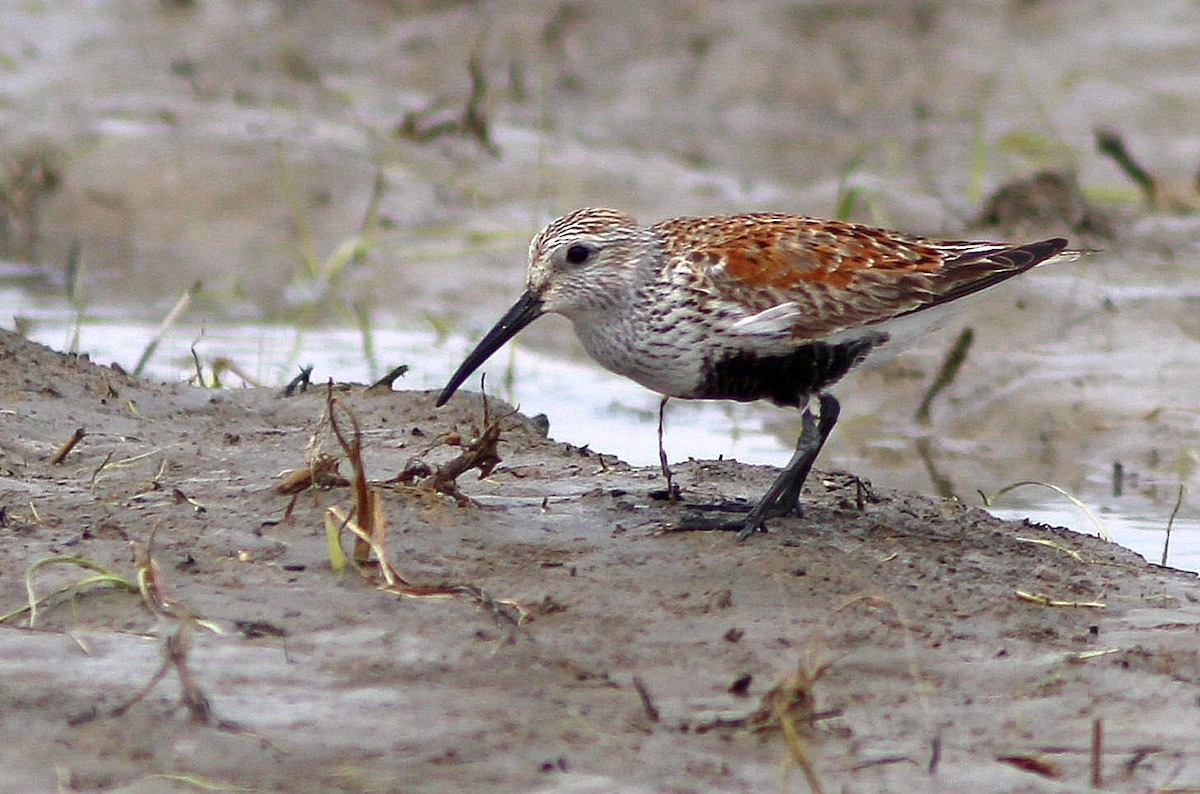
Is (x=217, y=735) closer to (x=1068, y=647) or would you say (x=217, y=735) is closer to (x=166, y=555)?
(x=166, y=555)

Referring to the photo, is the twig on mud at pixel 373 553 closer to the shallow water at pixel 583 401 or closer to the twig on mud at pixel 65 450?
the twig on mud at pixel 65 450

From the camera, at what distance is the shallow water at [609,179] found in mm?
8000

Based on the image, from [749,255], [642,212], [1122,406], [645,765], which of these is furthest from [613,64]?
[645,765]

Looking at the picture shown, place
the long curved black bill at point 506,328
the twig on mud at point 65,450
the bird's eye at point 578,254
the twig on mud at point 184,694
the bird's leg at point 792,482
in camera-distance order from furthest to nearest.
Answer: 1. the long curved black bill at point 506,328
2. the bird's eye at point 578,254
3. the twig on mud at point 65,450
4. the bird's leg at point 792,482
5. the twig on mud at point 184,694

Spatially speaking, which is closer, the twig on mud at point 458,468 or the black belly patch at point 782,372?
the twig on mud at point 458,468

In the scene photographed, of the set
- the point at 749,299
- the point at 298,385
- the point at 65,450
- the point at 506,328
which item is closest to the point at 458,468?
the point at 506,328

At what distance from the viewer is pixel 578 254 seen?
5.63 meters

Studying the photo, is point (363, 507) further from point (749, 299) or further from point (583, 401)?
point (583, 401)

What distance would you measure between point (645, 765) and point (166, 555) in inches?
62.7

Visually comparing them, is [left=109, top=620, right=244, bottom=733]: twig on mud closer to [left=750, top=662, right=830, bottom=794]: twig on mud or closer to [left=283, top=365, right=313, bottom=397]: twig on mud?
[left=750, top=662, right=830, bottom=794]: twig on mud

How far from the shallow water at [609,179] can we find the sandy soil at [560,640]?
5.23ft

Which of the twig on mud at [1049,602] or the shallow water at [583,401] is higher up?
the twig on mud at [1049,602]

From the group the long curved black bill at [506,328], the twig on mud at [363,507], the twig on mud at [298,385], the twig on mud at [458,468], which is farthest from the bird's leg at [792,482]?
the twig on mud at [298,385]

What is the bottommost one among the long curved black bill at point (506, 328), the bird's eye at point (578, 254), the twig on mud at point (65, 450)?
the twig on mud at point (65, 450)
